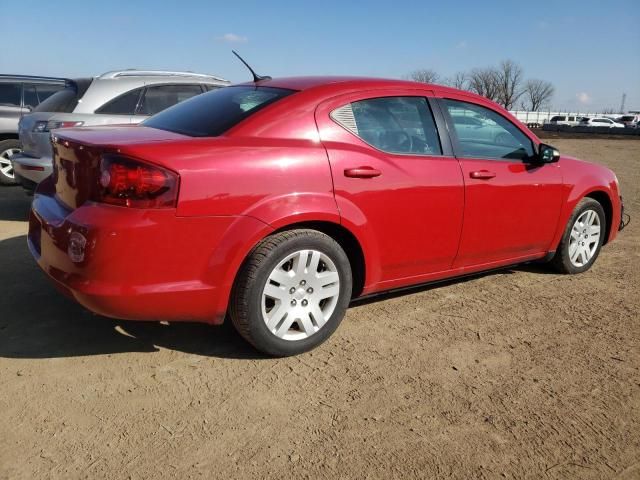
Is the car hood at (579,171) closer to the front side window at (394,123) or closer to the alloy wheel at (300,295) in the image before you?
the front side window at (394,123)

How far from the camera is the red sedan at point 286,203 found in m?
2.66

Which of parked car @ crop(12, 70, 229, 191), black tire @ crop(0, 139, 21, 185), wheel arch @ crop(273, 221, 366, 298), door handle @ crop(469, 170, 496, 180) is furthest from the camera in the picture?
black tire @ crop(0, 139, 21, 185)

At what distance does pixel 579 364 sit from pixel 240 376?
74.5 inches

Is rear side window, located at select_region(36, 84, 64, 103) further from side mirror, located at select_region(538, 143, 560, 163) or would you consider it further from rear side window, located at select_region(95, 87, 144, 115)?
side mirror, located at select_region(538, 143, 560, 163)

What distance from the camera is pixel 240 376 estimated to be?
2910 mm

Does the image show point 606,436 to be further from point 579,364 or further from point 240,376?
point 240,376

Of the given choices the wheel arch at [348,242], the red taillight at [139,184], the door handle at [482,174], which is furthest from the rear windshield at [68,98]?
the door handle at [482,174]

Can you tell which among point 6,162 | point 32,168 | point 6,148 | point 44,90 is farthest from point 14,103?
point 32,168

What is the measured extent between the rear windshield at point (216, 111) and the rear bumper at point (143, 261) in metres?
0.63

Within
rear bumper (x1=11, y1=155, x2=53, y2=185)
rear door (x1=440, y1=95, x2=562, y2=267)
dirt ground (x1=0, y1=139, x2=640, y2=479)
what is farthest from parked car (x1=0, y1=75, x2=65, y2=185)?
rear door (x1=440, y1=95, x2=562, y2=267)

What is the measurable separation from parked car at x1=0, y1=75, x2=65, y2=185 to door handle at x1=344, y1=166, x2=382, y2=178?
269 inches

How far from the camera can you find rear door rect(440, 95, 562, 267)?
149 inches

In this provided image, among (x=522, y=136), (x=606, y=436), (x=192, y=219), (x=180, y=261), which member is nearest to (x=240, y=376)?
(x=180, y=261)

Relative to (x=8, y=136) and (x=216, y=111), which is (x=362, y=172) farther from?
(x=8, y=136)
